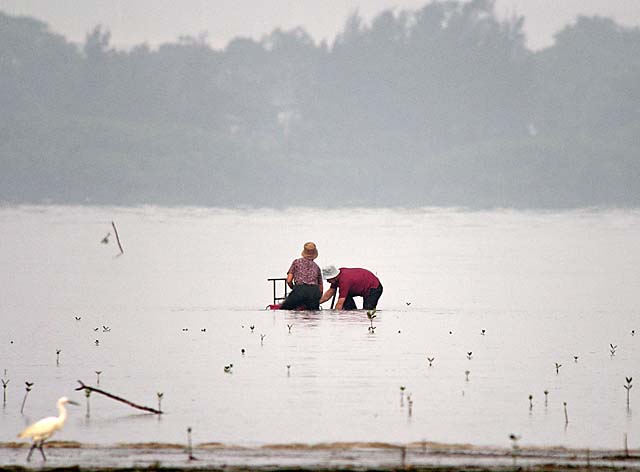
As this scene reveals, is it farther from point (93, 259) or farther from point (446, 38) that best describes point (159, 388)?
point (446, 38)

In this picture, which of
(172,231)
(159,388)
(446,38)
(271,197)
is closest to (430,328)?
(159,388)

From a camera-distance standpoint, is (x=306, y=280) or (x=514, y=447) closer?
(x=514, y=447)

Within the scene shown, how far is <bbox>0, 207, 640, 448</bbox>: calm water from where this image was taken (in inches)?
542

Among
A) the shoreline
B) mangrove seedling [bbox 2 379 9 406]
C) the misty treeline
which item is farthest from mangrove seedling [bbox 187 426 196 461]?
the misty treeline

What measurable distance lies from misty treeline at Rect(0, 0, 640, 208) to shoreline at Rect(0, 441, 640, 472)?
12146cm

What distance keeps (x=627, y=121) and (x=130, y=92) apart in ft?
172

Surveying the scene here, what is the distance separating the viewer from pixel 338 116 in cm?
18612

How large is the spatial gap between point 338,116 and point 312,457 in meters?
175

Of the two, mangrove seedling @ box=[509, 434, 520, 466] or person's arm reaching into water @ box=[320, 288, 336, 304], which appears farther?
person's arm reaching into water @ box=[320, 288, 336, 304]

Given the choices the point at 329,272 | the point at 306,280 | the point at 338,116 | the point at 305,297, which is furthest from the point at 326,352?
the point at 338,116

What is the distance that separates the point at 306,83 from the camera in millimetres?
186875

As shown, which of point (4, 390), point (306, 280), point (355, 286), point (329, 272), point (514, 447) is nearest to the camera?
point (514, 447)

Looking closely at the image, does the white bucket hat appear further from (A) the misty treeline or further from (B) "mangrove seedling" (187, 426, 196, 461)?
(A) the misty treeline

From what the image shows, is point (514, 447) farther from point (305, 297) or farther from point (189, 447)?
point (305, 297)
